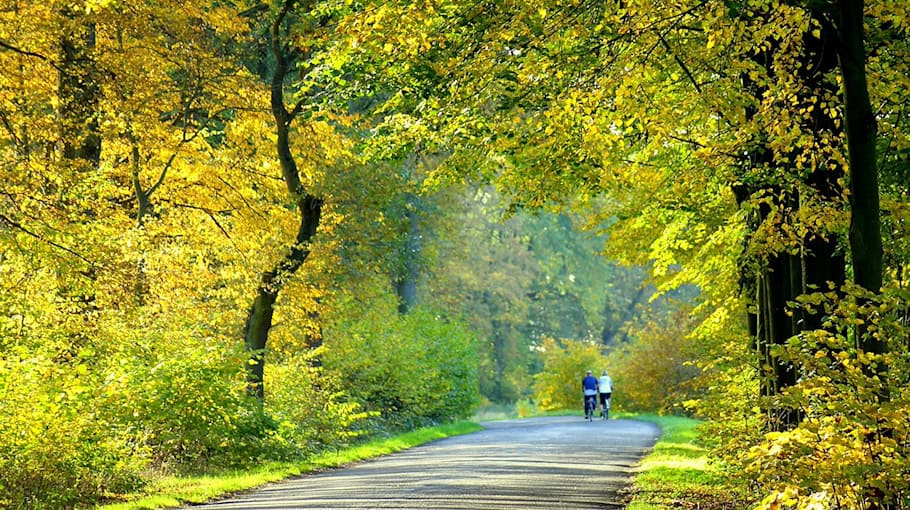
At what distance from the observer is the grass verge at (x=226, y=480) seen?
42.0ft

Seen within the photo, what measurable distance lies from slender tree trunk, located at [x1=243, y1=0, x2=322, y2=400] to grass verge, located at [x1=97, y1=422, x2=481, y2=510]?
91.4 inches

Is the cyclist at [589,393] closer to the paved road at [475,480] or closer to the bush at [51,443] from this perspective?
the paved road at [475,480]

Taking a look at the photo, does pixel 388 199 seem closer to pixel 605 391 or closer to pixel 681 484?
pixel 681 484

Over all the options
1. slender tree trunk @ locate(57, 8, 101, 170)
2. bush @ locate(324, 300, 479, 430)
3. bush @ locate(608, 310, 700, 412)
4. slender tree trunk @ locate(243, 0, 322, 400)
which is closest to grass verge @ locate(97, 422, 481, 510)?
slender tree trunk @ locate(243, 0, 322, 400)

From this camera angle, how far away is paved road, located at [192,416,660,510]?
487 inches

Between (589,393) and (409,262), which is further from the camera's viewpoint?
(589,393)

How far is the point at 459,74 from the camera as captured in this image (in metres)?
10.5

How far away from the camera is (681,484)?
14.6 m

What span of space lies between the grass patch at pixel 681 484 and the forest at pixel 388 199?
672mm

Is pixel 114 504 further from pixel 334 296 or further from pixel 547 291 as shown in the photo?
pixel 547 291

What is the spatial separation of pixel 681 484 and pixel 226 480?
20.2 feet

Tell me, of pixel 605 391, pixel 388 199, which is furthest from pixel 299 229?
pixel 605 391

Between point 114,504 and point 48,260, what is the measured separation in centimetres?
296

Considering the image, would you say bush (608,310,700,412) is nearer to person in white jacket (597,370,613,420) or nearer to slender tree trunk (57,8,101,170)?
person in white jacket (597,370,613,420)
